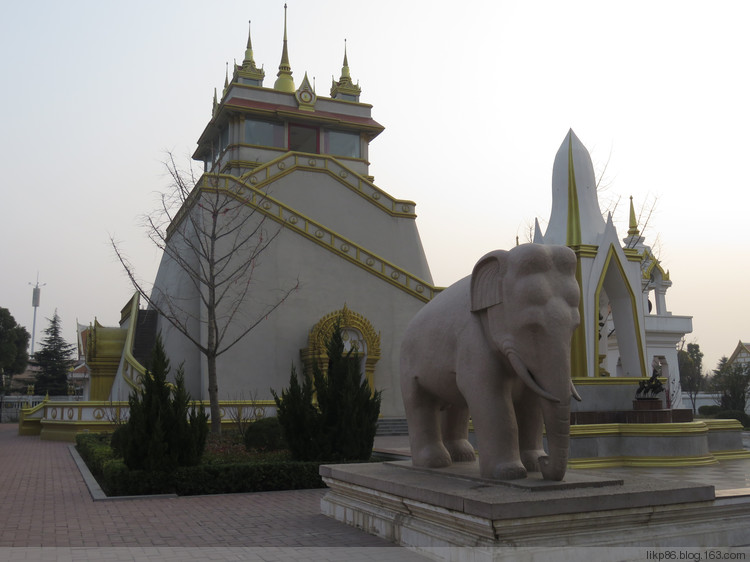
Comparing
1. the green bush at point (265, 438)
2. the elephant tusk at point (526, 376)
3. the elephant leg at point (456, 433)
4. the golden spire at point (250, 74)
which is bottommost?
the green bush at point (265, 438)

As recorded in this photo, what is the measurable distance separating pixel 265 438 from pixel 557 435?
9.45m

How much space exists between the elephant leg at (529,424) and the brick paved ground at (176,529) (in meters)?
1.47

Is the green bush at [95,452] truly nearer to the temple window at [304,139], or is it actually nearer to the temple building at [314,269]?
the temple building at [314,269]

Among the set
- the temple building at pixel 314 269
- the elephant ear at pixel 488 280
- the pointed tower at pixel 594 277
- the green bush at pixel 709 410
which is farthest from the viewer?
the green bush at pixel 709 410

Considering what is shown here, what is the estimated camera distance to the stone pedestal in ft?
17.1

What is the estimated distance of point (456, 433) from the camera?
7.79 metres

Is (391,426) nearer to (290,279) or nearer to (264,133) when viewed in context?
(290,279)

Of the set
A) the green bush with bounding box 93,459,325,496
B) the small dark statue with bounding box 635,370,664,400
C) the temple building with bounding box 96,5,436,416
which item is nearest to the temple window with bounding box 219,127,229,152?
the temple building with bounding box 96,5,436,416

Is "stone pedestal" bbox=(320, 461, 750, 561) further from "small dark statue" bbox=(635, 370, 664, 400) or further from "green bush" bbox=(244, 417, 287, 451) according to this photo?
"small dark statue" bbox=(635, 370, 664, 400)

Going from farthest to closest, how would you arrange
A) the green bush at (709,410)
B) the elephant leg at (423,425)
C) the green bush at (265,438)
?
the green bush at (709,410) → the green bush at (265,438) → the elephant leg at (423,425)

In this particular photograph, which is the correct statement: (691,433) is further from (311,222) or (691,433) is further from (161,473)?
(311,222)

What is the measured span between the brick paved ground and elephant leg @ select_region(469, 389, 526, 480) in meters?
1.07

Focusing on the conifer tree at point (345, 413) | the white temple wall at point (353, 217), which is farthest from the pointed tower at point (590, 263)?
the white temple wall at point (353, 217)

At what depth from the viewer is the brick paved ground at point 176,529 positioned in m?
6.57
